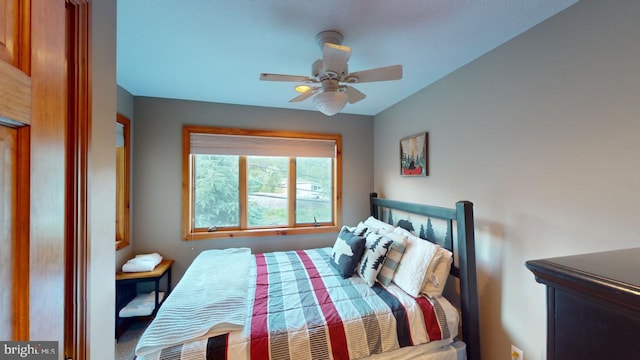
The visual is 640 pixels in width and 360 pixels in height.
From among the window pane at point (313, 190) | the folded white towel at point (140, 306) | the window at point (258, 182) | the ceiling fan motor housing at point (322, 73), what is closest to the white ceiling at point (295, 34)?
the ceiling fan motor housing at point (322, 73)

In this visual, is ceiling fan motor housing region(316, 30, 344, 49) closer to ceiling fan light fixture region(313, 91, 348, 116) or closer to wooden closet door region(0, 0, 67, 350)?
ceiling fan light fixture region(313, 91, 348, 116)

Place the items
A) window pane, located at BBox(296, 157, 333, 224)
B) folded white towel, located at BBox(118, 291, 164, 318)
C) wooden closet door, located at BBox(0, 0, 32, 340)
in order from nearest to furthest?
wooden closet door, located at BBox(0, 0, 32, 340) < folded white towel, located at BBox(118, 291, 164, 318) < window pane, located at BBox(296, 157, 333, 224)

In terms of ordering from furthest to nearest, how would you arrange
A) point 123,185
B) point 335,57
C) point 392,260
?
1. point 123,185
2. point 392,260
3. point 335,57

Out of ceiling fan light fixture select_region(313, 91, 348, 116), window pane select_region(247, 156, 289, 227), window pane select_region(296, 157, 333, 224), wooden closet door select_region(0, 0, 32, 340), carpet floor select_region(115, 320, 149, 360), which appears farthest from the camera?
window pane select_region(296, 157, 333, 224)

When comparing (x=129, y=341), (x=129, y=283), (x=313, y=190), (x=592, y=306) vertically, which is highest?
(x=313, y=190)

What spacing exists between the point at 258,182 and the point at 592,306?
9.65ft

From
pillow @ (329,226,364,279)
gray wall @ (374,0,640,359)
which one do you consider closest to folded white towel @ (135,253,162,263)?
pillow @ (329,226,364,279)

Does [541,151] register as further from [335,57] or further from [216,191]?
[216,191]

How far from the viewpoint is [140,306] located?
236cm

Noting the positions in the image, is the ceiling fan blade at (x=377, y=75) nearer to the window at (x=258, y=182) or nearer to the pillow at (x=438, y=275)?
the pillow at (x=438, y=275)

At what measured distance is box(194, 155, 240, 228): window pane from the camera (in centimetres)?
293

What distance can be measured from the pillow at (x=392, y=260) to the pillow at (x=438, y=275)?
0.26m

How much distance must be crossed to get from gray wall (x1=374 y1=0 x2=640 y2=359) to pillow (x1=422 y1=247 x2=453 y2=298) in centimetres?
27

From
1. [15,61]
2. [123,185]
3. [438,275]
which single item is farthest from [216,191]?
[15,61]
